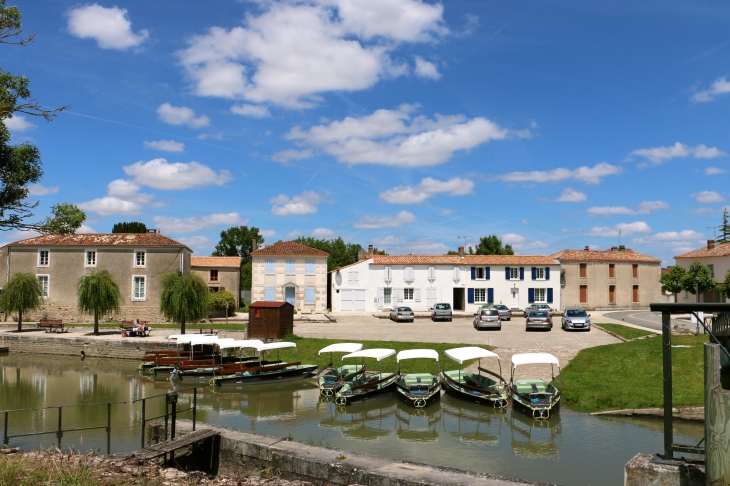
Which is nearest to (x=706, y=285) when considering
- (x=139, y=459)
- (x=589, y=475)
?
(x=589, y=475)

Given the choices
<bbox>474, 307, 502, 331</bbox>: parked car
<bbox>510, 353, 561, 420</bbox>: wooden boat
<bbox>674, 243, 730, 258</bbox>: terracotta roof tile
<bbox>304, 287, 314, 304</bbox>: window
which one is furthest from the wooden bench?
<bbox>674, 243, 730, 258</bbox>: terracotta roof tile

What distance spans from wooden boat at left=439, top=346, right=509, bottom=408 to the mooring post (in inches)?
434

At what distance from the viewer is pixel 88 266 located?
42.8 metres

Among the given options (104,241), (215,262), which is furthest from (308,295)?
(104,241)

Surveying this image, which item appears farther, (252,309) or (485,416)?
(252,309)

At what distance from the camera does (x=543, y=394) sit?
17.5 meters

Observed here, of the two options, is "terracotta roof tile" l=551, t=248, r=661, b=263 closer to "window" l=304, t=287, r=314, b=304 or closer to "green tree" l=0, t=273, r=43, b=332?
"window" l=304, t=287, r=314, b=304

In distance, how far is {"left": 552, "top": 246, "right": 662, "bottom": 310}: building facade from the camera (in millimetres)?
51969

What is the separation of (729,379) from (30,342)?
114ft

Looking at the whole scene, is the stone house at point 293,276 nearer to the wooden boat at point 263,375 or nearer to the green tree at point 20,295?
the green tree at point 20,295

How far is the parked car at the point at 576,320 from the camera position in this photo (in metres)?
33.7

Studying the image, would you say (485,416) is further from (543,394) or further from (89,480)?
(89,480)

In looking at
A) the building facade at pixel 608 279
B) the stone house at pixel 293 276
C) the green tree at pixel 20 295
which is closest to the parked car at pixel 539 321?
the building facade at pixel 608 279

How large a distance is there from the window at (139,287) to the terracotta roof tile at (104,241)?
2.40 m
